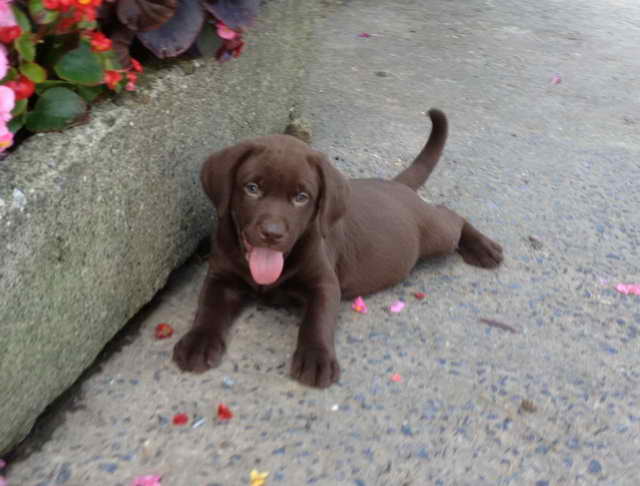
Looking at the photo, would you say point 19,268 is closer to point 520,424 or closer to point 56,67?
point 56,67

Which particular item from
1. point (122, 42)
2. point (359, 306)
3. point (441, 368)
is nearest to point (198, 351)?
point (359, 306)

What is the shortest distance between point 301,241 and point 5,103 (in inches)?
42.0

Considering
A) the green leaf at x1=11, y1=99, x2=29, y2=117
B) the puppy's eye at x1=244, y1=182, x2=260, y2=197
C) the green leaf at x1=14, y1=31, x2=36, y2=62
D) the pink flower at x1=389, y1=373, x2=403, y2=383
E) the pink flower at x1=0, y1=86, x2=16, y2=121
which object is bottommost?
the pink flower at x1=389, y1=373, x2=403, y2=383

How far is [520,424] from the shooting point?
2.45 meters

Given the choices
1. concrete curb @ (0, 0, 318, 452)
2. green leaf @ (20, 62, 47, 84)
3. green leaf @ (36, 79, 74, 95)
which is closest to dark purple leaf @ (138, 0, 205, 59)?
concrete curb @ (0, 0, 318, 452)

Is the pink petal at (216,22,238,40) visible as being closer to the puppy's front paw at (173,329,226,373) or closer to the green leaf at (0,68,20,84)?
the green leaf at (0,68,20,84)

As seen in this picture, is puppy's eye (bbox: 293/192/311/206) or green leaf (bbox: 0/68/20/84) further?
puppy's eye (bbox: 293/192/311/206)

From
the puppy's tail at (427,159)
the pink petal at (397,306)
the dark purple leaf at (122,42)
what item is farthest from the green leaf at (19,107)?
the puppy's tail at (427,159)

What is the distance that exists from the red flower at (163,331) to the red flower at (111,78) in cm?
82

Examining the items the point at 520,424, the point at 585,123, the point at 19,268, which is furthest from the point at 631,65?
the point at 19,268

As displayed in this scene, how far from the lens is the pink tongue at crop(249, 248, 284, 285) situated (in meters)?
2.62

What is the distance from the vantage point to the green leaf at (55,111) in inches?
91.2

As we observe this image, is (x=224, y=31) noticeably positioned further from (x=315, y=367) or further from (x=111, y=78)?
(x=315, y=367)

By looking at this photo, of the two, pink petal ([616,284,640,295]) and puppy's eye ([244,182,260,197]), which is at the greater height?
puppy's eye ([244,182,260,197])
